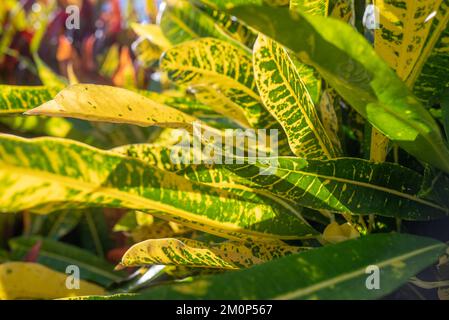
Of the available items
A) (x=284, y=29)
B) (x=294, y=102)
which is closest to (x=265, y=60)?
(x=294, y=102)

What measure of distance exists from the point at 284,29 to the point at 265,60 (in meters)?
0.17

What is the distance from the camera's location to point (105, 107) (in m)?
0.61

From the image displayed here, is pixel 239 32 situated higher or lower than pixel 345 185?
higher

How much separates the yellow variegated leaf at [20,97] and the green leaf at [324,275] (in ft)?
1.35

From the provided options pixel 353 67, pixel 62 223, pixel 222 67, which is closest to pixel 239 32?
pixel 222 67

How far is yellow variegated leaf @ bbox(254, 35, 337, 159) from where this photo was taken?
2.05 feet

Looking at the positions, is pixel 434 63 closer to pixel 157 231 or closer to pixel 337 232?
pixel 337 232

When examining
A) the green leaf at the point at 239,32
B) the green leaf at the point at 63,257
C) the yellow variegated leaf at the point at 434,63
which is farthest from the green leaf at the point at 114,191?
the green leaf at the point at 63,257

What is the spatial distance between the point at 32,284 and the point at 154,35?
516 mm

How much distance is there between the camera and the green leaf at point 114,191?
0.50m

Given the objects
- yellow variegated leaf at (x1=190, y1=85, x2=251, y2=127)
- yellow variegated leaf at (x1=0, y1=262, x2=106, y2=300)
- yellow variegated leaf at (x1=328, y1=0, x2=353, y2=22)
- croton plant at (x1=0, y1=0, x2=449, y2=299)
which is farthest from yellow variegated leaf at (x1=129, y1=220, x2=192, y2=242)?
yellow variegated leaf at (x1=328, y1=0, x2=353, y2=22)

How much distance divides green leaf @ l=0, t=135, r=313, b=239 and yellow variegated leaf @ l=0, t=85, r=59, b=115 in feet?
0.89

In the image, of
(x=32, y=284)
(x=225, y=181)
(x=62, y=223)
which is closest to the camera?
(x=225, y=181)

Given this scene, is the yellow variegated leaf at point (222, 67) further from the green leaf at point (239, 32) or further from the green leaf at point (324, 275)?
the green leaf at point (324, 275)
